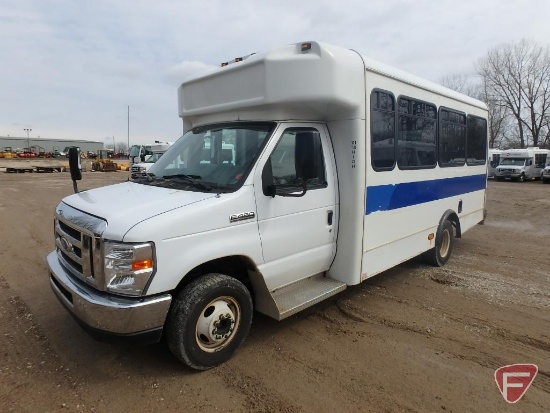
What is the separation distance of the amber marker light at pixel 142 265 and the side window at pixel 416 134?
11.7ft

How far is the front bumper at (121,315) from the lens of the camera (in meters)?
2.95

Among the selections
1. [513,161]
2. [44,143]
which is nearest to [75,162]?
[513,161]

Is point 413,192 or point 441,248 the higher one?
point 413,192

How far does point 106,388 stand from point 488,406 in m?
3.16

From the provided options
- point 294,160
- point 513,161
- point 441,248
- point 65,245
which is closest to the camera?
point 65,245

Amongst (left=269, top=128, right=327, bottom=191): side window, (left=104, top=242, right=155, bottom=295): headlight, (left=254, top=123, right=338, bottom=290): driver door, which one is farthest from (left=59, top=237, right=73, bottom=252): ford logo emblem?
(left=269, top=128, right=327, bottom=191): side window

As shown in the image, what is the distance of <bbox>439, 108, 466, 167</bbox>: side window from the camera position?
6289 millimetres

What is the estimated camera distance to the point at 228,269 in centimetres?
380

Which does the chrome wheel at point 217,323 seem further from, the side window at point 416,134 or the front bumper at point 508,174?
the front bumper at point 508,174

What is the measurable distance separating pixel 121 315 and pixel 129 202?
1.00 metres

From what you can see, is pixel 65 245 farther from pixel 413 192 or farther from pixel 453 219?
pixel 453 219

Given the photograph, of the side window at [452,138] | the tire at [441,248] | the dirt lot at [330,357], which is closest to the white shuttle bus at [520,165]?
the side window at [452,138]

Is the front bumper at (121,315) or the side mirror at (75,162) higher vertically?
the side mirror at (75,162)

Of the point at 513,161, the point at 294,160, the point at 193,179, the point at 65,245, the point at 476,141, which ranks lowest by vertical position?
the point at 65,245
